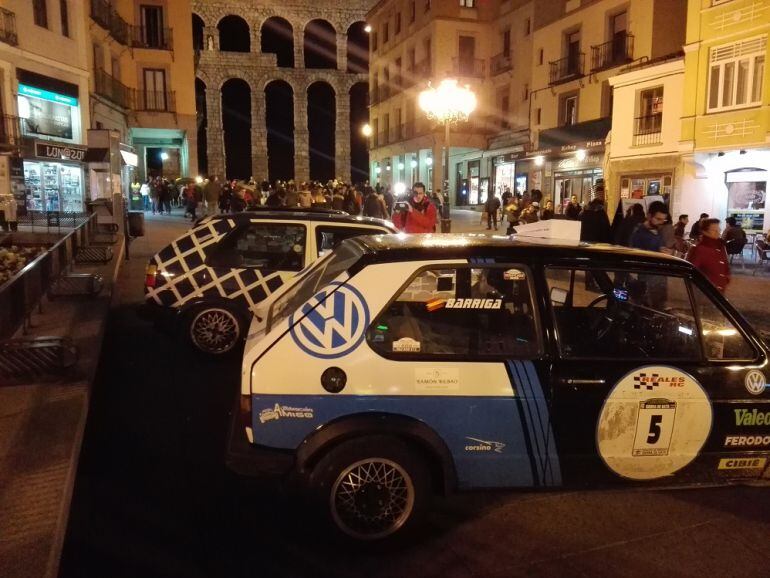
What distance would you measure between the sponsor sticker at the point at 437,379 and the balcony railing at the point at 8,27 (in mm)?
23688

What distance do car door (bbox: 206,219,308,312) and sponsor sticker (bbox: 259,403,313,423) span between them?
3.90 m

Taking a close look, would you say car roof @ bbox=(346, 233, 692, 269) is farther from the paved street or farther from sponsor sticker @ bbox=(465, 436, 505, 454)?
the paved street

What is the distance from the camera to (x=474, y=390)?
3.48 metres

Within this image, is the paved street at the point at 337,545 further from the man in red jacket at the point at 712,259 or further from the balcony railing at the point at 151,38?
the balcony railing at the point at 151,38

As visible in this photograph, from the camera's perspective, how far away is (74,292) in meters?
9.91

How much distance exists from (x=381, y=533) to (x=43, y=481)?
2084 millimetres

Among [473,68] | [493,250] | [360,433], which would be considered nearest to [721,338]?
[493,250]

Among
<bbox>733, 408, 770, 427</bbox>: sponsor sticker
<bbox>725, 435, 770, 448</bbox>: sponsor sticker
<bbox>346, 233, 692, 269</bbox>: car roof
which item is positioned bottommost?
<bbox>725, 435, 770, 448</bbox>: sponsor sticker

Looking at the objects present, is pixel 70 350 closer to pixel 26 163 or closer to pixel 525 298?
pixel 525 298

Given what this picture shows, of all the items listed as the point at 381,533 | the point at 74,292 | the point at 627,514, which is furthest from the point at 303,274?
the point at 74,292

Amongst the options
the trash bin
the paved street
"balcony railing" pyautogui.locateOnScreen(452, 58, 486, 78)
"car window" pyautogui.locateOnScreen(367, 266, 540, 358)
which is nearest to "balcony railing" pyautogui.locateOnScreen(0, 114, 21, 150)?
the trash bin

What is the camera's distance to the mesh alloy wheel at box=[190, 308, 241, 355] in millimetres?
7180

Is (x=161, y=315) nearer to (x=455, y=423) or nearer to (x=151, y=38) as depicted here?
(x=455, y=423)

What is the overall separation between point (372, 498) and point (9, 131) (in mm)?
23771
